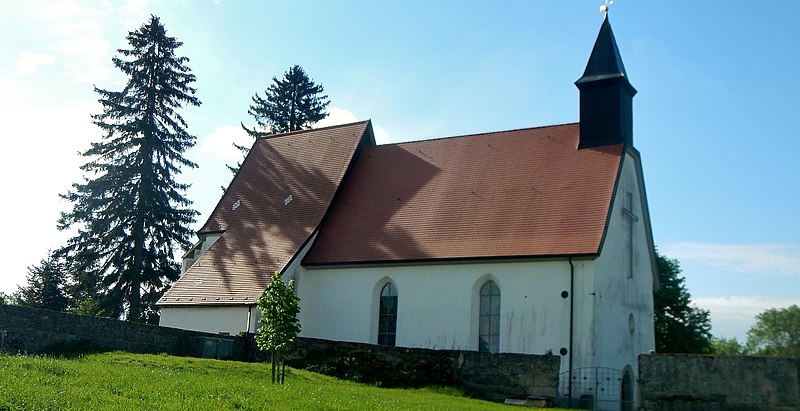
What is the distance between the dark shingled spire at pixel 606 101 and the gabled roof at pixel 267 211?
8.61 metres

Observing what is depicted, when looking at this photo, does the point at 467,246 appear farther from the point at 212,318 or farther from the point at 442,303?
the point at 212,318

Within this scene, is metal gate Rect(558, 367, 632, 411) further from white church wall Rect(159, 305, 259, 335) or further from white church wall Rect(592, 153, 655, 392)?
white church wall Rect(159, 305, 259, 335)

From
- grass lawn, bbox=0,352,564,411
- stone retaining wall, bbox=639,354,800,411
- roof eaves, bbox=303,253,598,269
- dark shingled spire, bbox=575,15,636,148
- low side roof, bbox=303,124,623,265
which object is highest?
dark shingled spire, bbox=575,15,636,148

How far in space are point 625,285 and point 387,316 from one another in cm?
723

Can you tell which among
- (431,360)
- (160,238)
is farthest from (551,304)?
(160,238)

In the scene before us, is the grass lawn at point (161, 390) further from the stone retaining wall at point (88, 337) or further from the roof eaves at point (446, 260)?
the roof eaves at point (446, 260)

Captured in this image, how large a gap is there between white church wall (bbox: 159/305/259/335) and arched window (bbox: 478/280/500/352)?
682 centimetres

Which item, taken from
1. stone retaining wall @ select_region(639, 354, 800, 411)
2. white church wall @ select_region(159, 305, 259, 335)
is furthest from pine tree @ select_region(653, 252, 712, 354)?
stone retaining wall @ select_region(639, 354, 800, 411)

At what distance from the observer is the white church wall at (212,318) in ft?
84.0

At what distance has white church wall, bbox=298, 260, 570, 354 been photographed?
22859 mm

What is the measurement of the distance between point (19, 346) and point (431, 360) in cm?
924

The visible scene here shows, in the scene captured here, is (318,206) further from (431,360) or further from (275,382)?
(275,382)

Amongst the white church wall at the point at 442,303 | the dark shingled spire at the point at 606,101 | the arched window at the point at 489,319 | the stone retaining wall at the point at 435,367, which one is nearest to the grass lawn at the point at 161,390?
the stone retaining wall at the point at 435,367

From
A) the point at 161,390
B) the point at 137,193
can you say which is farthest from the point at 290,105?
the point at 161,390
